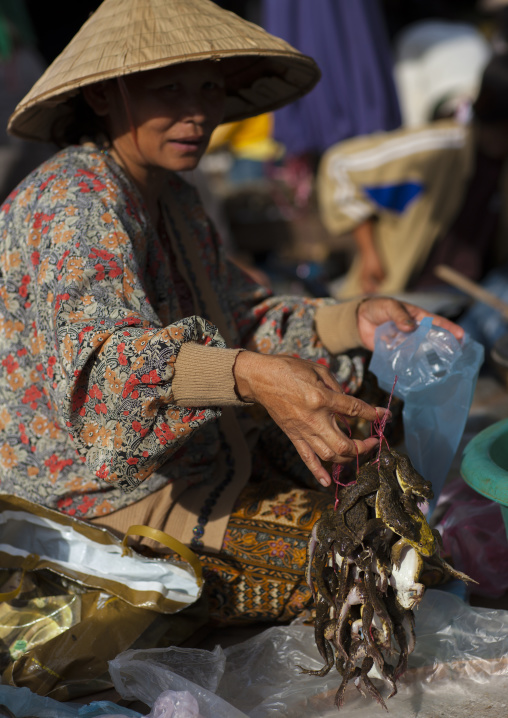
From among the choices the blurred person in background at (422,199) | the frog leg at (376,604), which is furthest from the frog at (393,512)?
the blurred person in background at (422,199)

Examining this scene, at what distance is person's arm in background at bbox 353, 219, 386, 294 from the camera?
177 inches

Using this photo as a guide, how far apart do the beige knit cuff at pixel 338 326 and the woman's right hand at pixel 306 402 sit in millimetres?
706

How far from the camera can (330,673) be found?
1637 mm

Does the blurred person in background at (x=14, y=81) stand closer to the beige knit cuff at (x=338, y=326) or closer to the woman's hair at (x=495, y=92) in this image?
the beige knit cuff at (x=338, y=326)

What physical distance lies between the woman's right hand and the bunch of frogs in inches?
3.9

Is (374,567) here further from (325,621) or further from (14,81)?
(14,81)

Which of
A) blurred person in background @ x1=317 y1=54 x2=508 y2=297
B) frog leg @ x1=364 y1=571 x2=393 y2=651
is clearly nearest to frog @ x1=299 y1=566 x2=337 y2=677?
frog leg @ x1=364 y1=571 x2=393 y2=651

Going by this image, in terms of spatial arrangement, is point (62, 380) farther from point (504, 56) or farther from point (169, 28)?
point (504, 56)

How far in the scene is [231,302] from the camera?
87.2 inches

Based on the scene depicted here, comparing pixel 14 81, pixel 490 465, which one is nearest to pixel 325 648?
pixel 490 465

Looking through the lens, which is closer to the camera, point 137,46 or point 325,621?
point 325,621

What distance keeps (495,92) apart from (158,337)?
10.2 ft

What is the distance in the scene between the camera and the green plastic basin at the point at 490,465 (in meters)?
1.55

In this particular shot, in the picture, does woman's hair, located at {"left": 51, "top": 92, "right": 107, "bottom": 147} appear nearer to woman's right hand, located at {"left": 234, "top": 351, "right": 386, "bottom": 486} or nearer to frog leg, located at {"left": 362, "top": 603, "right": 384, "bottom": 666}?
woman's right hand, located at {"left": 234, "top": 351, "right": 386, "bottom": 486}
